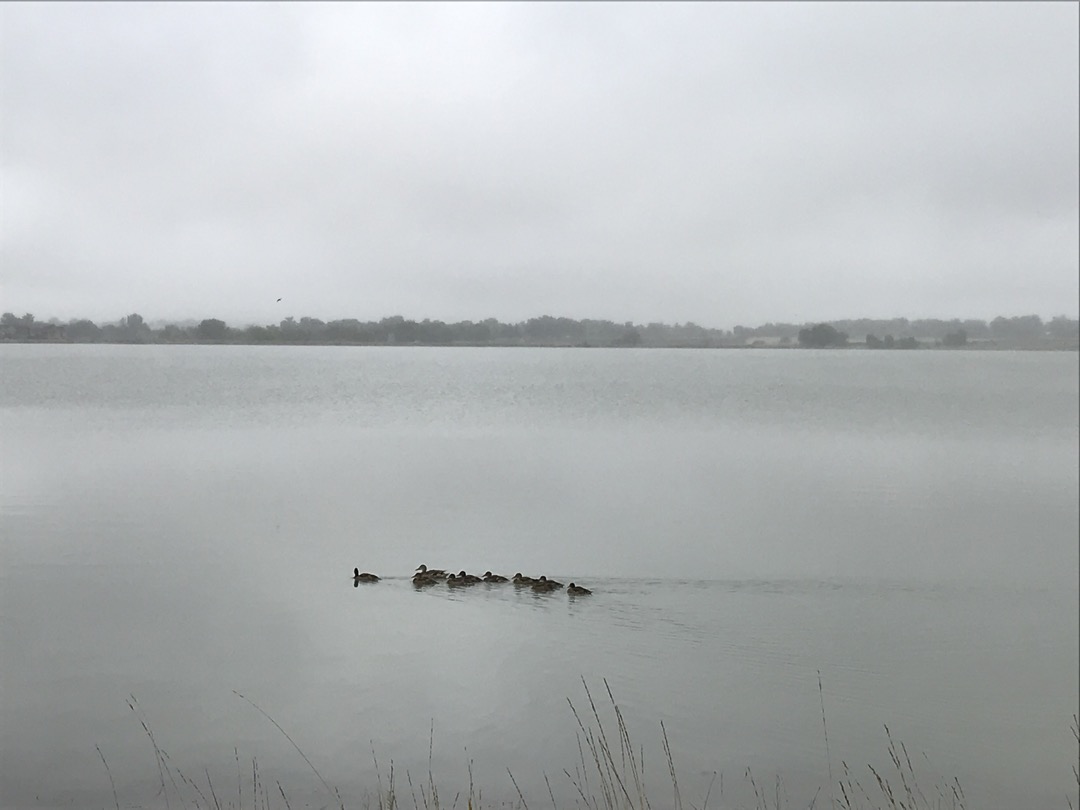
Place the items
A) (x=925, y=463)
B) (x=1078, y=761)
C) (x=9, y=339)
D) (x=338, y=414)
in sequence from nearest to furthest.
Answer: (x=1078, y=761), (x=9, y=339), (x=925, y=463), (x=338, y=414)

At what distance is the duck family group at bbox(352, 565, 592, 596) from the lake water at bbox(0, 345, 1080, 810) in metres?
0.19

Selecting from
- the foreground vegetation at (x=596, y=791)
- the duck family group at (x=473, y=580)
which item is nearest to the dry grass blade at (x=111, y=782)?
the foreground vegetation at (x=596, y=791)

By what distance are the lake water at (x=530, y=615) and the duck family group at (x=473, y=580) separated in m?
0.19

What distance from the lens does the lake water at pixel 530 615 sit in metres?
6.12

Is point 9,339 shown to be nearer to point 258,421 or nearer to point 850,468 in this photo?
point 850,468

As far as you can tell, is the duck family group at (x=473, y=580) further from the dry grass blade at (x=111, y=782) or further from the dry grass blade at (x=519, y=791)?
the dry grass blade at (x=111, y=782)

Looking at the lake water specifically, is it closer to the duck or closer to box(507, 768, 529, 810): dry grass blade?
box(507, 768, 529, 810): dry grass blade

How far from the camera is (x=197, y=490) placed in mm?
15344

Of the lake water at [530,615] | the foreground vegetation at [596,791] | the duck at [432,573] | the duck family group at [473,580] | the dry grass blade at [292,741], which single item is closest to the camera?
the foreground vegetation at [596,791]

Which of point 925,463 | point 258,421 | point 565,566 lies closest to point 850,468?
point 925,463

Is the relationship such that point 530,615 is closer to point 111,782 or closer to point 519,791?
point 519,791

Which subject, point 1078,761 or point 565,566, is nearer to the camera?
point 1078,761

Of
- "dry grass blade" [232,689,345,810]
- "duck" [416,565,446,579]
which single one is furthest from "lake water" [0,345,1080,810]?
"duck" [416,565,446,579]

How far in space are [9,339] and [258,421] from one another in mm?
20058
